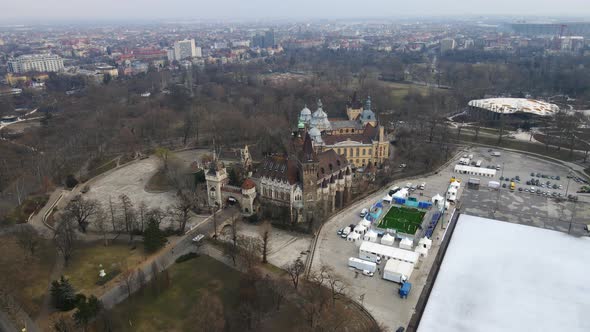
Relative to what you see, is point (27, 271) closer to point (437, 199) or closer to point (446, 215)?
point (446, 215)

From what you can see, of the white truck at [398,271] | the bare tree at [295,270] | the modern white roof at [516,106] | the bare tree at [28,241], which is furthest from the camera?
the modern white roof at [516,106]

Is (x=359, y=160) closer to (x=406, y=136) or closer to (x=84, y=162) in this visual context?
(x=406, y=136)

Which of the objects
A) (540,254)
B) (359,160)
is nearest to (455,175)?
(359,160)

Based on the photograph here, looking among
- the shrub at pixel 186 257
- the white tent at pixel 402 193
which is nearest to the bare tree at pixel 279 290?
the shrub at pixel 186 257

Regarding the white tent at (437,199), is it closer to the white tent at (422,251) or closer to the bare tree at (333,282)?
the white tent at (422,251)

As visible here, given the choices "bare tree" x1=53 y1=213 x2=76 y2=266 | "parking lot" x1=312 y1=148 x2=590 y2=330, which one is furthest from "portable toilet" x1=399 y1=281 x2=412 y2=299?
"bare tree" x1=53 y1=213 x2=76 y2=266
